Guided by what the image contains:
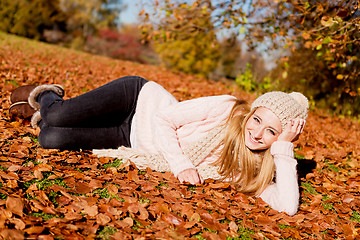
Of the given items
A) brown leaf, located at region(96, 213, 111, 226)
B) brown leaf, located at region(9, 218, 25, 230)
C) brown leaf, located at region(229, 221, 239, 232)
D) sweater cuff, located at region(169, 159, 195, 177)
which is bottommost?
brown leaf, located at region(229, 221, 239, 232)

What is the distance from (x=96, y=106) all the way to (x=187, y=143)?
1002mm

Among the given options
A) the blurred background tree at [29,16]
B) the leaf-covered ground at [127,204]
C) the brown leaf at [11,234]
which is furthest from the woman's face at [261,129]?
the blurred background tree at [29,16]

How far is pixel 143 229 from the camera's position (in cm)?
174

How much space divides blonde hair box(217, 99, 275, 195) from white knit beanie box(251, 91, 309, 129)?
0.18m

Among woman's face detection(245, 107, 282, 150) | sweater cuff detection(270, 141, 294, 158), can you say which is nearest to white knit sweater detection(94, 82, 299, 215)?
sweater cuff detection(270, 141, 294, 158)

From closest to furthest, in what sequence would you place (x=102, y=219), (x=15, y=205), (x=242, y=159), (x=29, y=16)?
(x=15, y=205)
(x=102, y=219)
(x=242, y=159)
(x=29, y=16)

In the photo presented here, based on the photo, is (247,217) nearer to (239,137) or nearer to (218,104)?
(239,137)

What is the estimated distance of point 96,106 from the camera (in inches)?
108

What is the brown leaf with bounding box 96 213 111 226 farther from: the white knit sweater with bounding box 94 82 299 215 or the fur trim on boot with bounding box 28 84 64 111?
the fur trim on boot with bounding box 28 84 64 111

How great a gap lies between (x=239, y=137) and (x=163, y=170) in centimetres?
84

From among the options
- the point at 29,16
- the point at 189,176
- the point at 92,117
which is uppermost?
the point at 29,16

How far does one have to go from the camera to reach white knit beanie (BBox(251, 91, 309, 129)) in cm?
235

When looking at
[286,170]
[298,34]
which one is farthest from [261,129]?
[298,34]

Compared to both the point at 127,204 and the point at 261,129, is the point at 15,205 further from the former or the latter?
the point at 261,129
